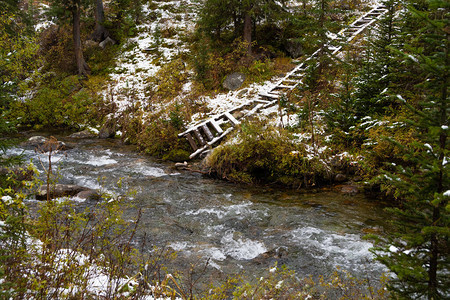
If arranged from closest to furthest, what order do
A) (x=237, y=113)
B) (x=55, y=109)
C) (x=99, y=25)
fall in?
(x=237, y=113)
(x=55, y=109)
(x=99, y=25)

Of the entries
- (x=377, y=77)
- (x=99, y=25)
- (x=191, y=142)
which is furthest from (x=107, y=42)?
(x=377, y=77)

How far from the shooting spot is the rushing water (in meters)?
6.06

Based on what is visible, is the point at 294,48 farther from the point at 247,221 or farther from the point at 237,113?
the point at 247,221

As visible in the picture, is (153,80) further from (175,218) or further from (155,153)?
(175,218)

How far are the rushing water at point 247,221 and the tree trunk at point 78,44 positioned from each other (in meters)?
11.4

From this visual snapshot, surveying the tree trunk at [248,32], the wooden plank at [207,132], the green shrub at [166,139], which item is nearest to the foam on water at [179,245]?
the green shrub at [166,139]

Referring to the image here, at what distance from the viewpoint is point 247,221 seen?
7707 mm

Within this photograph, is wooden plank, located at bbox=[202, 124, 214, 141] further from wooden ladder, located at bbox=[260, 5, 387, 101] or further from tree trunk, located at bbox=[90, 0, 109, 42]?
tree trunk, located at bbox=[90, 0, 109, 42]

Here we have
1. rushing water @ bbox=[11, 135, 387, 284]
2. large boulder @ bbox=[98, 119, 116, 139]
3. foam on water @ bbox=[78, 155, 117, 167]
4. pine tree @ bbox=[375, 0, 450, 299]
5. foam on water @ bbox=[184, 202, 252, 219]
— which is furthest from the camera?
large boulder @ bbox=[98, 119, 116, 139]

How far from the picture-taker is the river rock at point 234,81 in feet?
52.5

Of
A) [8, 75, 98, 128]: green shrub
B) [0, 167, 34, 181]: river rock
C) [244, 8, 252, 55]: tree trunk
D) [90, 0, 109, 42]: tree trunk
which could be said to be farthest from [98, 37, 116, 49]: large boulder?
[0, 167, 34, 181]: river rock

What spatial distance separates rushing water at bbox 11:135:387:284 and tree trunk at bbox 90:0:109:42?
15.6 m

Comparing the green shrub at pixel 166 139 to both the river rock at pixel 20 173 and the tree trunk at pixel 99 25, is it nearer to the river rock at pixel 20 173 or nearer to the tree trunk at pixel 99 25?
the river rock at pixel 20 173

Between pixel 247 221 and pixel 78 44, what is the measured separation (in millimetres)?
18136
